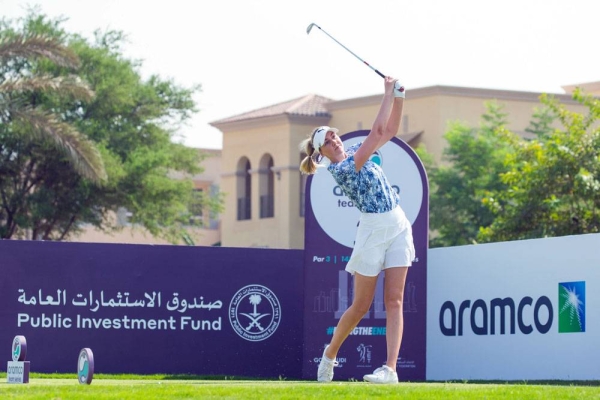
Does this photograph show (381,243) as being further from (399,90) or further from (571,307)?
(571,307)

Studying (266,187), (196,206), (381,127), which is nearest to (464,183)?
(196,206)

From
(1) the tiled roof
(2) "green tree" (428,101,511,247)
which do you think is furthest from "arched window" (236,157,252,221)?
(2) "green tree" (428,101,511,247)

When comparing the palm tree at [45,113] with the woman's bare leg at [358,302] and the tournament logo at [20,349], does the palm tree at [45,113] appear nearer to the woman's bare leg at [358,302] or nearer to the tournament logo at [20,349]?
the tournament logo at [20,349]

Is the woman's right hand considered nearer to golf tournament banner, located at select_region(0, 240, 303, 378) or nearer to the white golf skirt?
the white golf skirt

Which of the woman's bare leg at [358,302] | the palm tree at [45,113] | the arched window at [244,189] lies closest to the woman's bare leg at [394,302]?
the woman's bare leg at [358,302]

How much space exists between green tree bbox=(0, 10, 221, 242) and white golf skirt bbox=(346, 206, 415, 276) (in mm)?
25493

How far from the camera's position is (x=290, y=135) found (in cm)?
4934

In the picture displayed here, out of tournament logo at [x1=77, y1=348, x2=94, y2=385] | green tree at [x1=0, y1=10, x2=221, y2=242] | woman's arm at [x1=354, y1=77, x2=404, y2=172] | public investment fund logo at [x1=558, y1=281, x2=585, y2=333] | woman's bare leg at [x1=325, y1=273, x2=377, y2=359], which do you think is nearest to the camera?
tournament logo at [x1=77, y1=348, x2=94, y2=385]

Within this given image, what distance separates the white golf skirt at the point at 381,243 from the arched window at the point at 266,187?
4161 cm

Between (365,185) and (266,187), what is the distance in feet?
140

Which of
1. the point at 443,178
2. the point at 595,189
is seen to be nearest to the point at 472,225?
the point at 443,178

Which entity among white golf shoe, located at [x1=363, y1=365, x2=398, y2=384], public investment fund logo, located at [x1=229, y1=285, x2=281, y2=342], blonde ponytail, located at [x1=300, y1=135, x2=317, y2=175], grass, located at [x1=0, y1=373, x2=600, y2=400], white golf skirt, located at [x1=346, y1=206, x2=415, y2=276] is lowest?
grass, located at [x1=0, y1=373, x2=600, y2=400]

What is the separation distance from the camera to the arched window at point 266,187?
2013 inches

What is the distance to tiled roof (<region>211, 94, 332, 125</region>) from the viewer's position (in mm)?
49594
